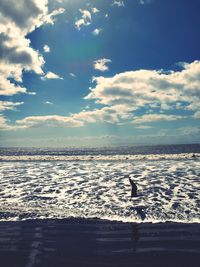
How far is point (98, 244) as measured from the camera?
15758 millimetres

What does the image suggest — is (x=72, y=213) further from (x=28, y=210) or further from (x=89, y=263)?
(x=89, y=263)

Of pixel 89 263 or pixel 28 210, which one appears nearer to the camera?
pixel 89 263

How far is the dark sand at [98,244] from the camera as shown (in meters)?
13.7

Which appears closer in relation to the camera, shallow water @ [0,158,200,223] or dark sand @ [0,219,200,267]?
dark sand @ [0,219,200,267]

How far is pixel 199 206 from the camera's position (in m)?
24.8

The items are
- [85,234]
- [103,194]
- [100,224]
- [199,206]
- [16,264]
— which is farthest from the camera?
[103,194]

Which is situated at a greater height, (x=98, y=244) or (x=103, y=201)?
(x=103, y=201)

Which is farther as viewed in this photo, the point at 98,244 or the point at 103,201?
the point at 103,201

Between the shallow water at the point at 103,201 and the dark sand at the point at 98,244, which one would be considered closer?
the dark sand at the point at 98,244

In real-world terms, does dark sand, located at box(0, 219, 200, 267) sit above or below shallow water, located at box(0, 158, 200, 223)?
below

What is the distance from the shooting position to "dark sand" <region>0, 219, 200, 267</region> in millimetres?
13680

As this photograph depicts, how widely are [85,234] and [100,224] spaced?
223cm

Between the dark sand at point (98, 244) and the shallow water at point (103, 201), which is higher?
the shallow water at point (103, 201)

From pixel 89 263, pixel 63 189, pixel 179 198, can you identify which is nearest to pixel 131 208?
pixel 179 198
